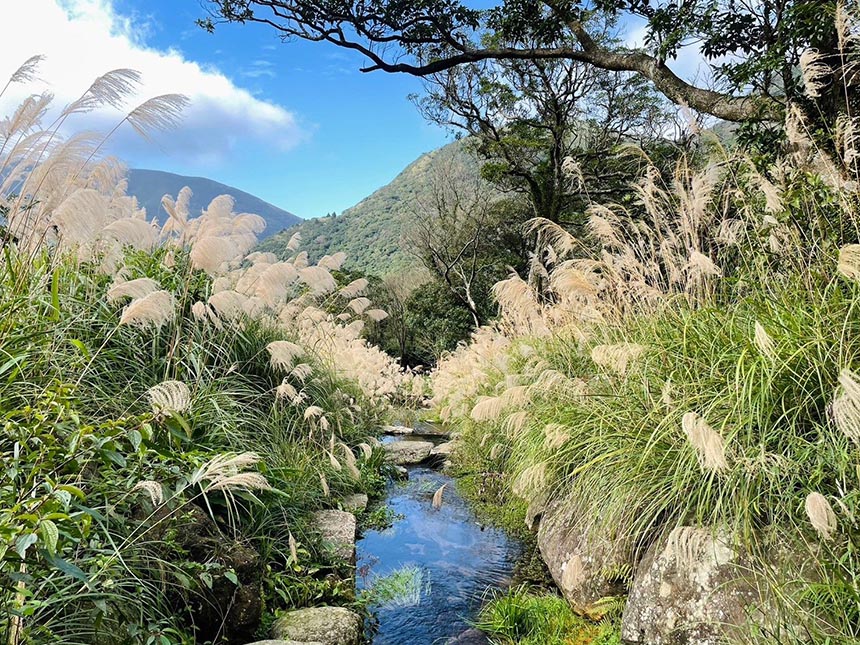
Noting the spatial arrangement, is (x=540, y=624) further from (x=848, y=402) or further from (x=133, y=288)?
(x=133, y=288)

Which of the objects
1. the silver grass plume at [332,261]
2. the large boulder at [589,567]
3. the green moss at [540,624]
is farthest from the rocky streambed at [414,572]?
the silver grass plume at [332,261]

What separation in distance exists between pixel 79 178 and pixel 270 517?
2.73 meters

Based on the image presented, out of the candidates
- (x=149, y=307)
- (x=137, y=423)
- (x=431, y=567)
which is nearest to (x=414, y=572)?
(x=431, y=567)

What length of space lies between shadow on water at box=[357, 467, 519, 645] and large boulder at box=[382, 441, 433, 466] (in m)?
1.40

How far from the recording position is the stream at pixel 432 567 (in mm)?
3016

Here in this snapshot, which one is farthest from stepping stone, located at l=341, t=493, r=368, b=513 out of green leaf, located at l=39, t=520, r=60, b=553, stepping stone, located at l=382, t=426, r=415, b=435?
stepping stone, located at l=382, t=426, r=415, b=435

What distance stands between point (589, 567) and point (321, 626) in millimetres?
1501

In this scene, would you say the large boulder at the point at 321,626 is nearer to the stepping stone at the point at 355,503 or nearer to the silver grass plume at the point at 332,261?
the stepping stone at the point at 355,503

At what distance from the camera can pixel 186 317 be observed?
12.8ft

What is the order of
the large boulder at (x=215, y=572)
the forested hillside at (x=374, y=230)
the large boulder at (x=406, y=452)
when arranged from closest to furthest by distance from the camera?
the large boulder at (x=215, y=572)
the large boulder at (x=406, y=452)
the forested hillside at (x=374, y=230)

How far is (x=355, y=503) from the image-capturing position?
464 cm

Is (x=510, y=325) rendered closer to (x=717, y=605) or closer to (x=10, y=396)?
(x=717, y=605)

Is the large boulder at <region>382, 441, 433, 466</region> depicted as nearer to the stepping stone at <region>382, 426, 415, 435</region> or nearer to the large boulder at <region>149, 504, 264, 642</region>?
the stepping stone at <region>382, 426, 415, 435</region>

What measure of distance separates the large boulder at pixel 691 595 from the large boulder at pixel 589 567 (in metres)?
0.25
